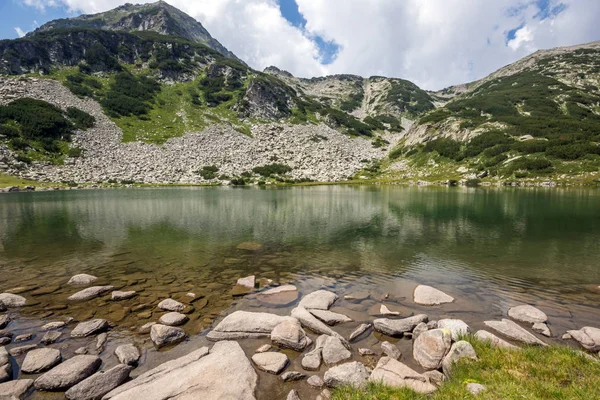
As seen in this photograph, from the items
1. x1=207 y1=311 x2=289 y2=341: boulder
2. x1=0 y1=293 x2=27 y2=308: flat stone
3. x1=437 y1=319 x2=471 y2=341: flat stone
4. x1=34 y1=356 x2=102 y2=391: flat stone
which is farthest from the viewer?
x1=0 y1=293 x2=27 y2=308: flat stone

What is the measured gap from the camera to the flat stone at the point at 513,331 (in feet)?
32.7

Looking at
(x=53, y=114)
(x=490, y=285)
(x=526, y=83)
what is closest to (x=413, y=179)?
(x=490, y=285)

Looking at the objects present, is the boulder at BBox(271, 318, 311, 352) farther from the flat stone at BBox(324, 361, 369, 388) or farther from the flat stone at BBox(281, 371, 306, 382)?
the flat stone at BBox(324, 361, 369, 388)

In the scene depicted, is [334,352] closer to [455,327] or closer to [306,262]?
[455,327]

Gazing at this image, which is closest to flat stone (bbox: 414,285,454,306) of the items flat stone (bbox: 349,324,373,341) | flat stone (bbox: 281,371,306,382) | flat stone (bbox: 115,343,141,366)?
flat stone (bbox: 349,324,373,341)

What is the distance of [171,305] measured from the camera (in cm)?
1332

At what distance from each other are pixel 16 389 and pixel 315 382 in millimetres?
7862

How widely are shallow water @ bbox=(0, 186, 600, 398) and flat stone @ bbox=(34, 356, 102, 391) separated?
36.5 inches

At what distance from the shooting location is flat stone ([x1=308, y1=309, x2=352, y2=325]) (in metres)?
11.9

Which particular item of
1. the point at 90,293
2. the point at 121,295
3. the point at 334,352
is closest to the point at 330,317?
the point at 334,352

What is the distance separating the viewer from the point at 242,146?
464ft

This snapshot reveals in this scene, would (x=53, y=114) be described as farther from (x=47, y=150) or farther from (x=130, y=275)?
(x=130, y=275)

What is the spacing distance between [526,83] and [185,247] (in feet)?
744

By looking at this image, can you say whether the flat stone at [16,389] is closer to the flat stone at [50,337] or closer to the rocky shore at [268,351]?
the rocky shore at [268,351]
